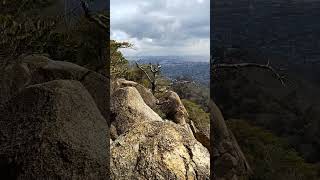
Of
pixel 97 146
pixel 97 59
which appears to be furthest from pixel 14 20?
pixel 97 146

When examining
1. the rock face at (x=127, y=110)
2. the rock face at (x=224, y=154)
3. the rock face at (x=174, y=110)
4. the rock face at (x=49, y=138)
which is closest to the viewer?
the rock face at (x=49, y=138)

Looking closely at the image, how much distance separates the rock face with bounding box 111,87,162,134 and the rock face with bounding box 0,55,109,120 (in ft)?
1.10

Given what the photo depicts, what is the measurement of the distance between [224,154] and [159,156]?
2.06 ft

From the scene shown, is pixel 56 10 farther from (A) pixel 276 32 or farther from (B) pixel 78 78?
(A) pixel 276 32

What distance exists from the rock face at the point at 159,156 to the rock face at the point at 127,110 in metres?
1.78

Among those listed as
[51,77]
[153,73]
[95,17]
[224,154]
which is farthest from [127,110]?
[153,73]

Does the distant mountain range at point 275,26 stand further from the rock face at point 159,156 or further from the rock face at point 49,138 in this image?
the rock face at point 49,138

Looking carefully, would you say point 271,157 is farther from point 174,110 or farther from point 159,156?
point 174,110

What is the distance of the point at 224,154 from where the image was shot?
479 centimetres

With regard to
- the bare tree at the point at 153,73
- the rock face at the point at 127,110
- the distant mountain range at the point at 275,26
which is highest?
the distant mountain range at the point at 275,26

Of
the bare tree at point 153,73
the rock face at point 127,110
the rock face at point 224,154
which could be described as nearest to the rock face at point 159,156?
the rock face at point 224,154

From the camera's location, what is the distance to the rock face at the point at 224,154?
4664 mm

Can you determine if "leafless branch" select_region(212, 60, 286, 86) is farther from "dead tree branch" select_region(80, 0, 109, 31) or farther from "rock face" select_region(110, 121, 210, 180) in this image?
"dead tree branch" select_region(80, 0, 109, 31)

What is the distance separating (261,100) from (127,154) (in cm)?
140
